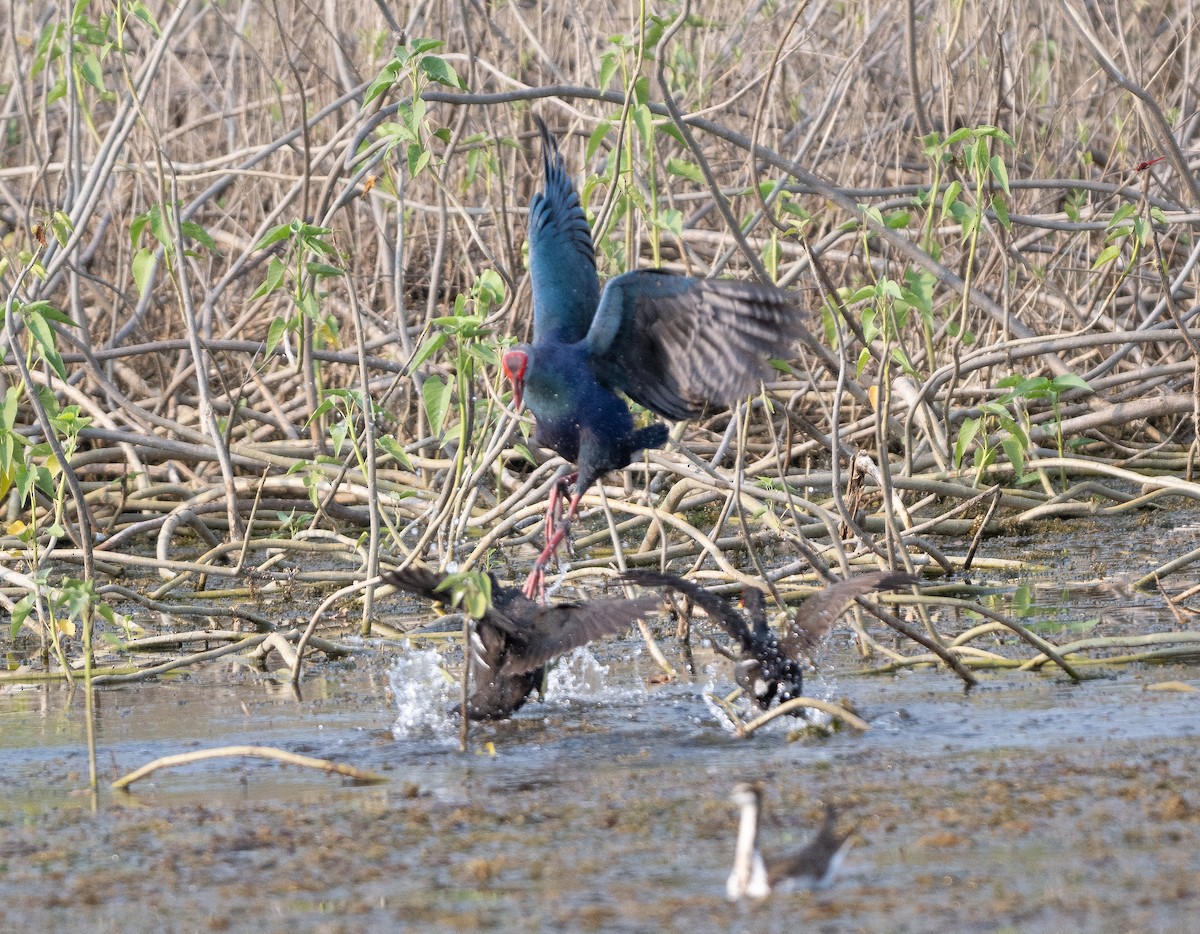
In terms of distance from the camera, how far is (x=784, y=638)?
3.35 metres

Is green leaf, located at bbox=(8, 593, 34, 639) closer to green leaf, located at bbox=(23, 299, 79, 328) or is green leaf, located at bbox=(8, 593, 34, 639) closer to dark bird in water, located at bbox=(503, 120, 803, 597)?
green leaf, located at bbox=(23, 299, 79, 328)

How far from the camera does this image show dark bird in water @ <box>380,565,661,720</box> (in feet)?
10.7

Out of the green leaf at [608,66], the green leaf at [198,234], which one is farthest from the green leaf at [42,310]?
the green leaf at [608,66]

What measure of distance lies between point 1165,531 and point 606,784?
10.1 feet

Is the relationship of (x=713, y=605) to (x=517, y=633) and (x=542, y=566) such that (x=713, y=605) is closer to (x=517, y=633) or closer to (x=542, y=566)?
(x=517, y=633)

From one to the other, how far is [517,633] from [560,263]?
130 cm

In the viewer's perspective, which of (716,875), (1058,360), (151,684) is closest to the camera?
(716,875)

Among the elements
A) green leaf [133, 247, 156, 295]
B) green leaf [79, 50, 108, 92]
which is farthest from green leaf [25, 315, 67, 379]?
green leaf [79, 50, 108, 92]

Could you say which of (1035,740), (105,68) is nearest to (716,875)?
(1035,740)

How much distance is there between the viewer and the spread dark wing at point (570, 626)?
3.27 m

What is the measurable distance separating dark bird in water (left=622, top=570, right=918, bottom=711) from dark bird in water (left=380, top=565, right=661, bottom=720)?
5.7 inches

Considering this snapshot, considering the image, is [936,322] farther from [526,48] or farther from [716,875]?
[716,875]

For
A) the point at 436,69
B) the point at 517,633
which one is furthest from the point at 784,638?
the point at 436,69

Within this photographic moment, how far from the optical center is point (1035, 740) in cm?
302
